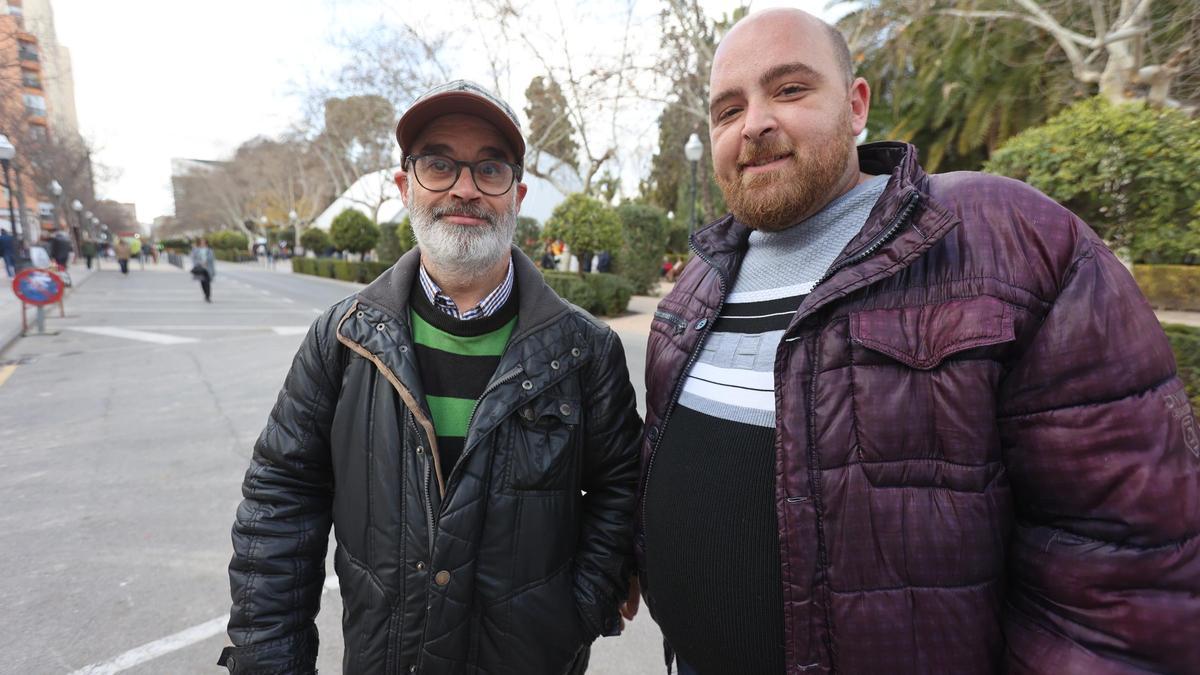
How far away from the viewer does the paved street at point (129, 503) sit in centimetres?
251

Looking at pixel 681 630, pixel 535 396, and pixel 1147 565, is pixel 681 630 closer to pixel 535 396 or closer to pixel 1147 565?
pixel 535 396

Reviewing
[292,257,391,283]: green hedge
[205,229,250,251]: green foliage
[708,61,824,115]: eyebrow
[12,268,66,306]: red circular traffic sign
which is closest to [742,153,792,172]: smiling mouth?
[708,61,824,115]: eyebrow

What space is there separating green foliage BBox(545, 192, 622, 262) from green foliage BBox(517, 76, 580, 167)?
498 cm

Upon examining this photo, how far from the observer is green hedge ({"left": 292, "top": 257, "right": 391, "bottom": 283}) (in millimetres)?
24359

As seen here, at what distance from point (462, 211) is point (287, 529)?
0.98 metres

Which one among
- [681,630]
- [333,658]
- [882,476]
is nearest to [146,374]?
[333,658]

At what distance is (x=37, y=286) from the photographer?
30.3 feet

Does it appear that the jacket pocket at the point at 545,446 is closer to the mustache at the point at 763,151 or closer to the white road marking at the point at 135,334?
the mustache at the point at 763,151

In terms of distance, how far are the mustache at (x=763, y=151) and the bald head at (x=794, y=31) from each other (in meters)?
0.22

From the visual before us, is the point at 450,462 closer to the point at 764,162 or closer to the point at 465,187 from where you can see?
the point at 465,187

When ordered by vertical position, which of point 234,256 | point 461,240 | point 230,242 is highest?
point 461,240

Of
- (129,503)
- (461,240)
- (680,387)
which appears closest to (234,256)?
(129,503)

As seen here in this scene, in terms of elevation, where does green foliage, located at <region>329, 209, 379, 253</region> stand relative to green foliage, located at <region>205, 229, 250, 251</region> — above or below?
above

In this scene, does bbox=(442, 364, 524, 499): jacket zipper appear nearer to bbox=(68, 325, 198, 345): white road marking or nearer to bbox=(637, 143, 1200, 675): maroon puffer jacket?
bbox=(637, 143, 1200, 675): maroon puffer jacket
